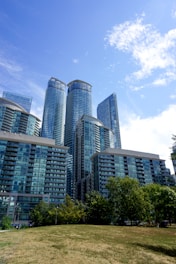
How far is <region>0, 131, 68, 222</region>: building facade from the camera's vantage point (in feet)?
274

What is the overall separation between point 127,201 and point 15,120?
118 m

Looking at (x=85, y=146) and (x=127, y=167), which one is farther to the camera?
(x=85, y=146)

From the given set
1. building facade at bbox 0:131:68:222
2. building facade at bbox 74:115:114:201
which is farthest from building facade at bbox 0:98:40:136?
building facade at bbox 0:131:68:222

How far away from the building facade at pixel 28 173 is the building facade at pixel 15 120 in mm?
45091

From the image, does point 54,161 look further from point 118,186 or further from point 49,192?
point 118,186

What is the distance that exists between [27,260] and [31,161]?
88.4m

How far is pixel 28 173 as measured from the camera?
92.7 meters

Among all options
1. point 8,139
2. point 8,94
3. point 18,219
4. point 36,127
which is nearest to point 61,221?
point 18,219

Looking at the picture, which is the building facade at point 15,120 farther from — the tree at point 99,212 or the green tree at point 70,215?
the tree at point 99,212

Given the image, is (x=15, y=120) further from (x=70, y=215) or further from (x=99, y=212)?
(x=99, y=212)

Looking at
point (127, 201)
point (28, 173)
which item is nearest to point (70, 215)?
point (127, 201)

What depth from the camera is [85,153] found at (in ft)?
517

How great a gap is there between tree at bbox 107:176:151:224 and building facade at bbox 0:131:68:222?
148ft

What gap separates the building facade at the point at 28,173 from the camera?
8366 cm
